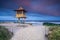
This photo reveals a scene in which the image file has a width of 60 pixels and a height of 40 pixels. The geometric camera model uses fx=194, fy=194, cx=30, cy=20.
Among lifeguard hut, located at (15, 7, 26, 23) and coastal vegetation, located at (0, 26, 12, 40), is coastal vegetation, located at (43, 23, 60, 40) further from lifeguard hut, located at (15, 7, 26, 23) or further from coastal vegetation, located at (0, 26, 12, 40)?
coastal vegetation, located at (0, 26, 12, 40)

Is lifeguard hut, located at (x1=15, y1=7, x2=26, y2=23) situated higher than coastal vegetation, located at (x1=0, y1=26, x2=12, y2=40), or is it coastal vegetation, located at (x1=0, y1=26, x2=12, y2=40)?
lifeguard hut, located at (x1=15, y1=7, x2=26, y2=23)

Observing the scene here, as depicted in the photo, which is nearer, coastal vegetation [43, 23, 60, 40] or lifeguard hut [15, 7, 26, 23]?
coastal vegetation [43, 23, 60, 40]

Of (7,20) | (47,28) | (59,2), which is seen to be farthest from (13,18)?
(59,2)

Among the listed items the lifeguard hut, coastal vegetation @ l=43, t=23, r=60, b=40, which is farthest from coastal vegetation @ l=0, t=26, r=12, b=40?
coastal vegetation @ l=43, t=23, r=60, b=40

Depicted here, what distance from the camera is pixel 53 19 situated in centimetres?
378

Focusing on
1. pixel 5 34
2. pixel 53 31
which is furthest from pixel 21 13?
pixel 53 31

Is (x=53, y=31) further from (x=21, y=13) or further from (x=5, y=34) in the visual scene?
(x=5, y=34)

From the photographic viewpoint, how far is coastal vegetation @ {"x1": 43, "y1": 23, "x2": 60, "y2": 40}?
361 cm

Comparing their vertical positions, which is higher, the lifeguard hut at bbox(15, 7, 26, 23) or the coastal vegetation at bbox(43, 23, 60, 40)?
the lifeguard hut at bbox(15, 7, 26, 23)

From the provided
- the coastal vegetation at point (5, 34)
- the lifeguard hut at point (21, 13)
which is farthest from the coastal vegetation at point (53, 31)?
the coastal vegetation at point (5, 34)

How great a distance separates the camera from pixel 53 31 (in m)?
3.65

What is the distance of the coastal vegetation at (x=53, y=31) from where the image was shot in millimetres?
3613

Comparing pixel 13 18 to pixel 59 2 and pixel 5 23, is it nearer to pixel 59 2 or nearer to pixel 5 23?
pixel 5 23

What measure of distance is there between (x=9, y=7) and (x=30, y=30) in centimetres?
62
